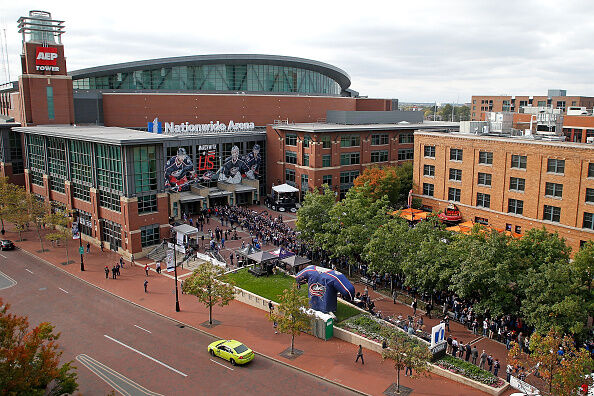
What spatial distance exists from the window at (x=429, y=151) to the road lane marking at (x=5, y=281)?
48158 millimetres

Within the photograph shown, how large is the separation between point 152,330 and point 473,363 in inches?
862

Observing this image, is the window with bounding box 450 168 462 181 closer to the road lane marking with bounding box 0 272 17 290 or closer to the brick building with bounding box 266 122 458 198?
the brick building with bounding box 266 122 458 198

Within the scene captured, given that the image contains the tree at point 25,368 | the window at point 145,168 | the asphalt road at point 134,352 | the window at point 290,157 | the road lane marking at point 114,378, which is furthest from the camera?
the window at point 290,157

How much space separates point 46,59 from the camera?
72125 mm

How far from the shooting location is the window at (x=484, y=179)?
5869cm

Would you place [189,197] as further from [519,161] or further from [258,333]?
[519,161]

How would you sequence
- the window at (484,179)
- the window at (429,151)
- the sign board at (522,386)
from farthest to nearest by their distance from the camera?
the window at (429,151) → the window at (484,179) → the sign board at (522,386)

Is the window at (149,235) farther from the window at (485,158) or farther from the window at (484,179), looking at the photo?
the window at (485,158)

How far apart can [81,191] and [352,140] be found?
127 feet

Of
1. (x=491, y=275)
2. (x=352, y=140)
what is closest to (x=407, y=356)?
(x=491, y=275)

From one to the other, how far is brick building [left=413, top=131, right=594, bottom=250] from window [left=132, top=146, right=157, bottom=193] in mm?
33282

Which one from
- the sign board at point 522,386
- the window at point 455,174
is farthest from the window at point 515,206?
the sign board at point 522,386

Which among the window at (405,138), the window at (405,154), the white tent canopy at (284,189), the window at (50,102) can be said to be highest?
the window at (50,102)

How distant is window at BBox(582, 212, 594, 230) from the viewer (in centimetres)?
4953
